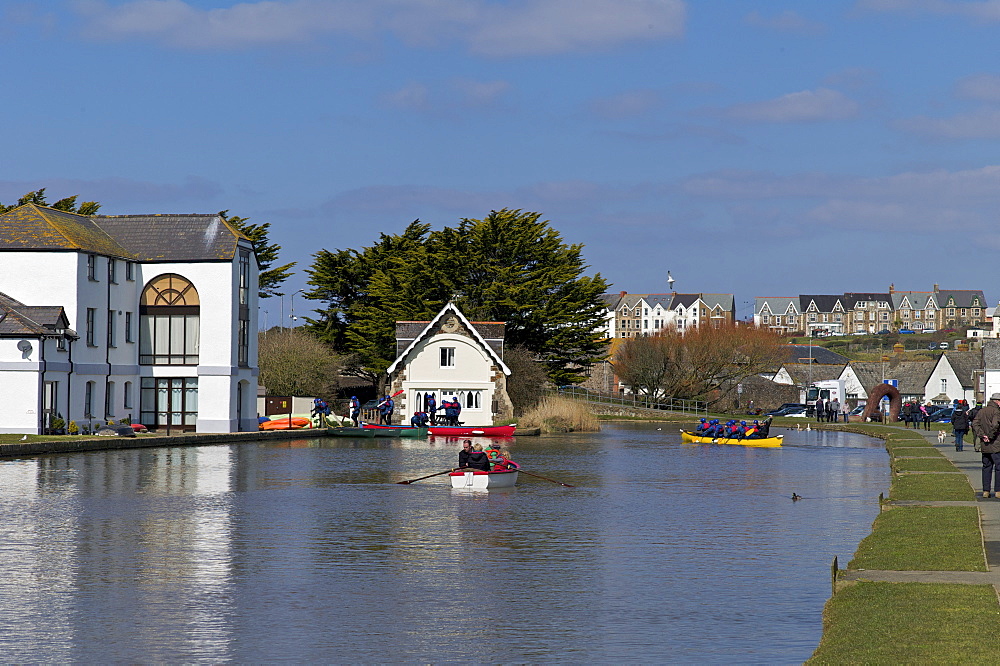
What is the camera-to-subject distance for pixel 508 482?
32719mm

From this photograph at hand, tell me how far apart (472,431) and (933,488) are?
130 ft

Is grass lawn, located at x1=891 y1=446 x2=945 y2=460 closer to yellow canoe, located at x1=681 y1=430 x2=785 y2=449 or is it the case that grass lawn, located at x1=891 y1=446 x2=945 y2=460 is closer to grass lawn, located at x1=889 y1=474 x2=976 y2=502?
grass lawn, located at x1=889 y1=474 x2=976 y2=502

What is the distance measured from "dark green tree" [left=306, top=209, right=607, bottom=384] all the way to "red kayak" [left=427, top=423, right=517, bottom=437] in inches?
681

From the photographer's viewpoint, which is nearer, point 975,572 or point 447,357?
point 975,572

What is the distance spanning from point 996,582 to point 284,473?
1050 inches

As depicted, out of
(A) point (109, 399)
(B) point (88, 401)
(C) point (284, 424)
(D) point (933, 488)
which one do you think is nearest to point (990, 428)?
(D) point (933, 488)

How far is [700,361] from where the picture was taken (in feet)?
344

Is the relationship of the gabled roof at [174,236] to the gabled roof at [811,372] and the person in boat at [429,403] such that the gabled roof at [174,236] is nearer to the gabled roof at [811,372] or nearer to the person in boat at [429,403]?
the person in boat at [429,403]

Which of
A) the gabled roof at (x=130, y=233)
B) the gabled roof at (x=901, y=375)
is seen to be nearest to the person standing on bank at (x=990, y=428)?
the gabled roof at (x=130, y=233)

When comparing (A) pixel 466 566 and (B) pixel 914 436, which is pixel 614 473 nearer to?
(A) pixel 466 566

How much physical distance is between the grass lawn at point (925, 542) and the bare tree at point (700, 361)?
82.9 m

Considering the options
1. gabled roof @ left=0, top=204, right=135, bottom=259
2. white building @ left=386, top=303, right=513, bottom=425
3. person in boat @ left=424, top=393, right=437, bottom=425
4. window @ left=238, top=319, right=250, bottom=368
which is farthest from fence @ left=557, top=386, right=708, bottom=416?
gabled roof @ left=0, top=204, right=135, bottom=259

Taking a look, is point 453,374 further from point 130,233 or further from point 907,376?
point 907,376

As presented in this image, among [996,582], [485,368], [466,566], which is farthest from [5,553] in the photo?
[485,368]
